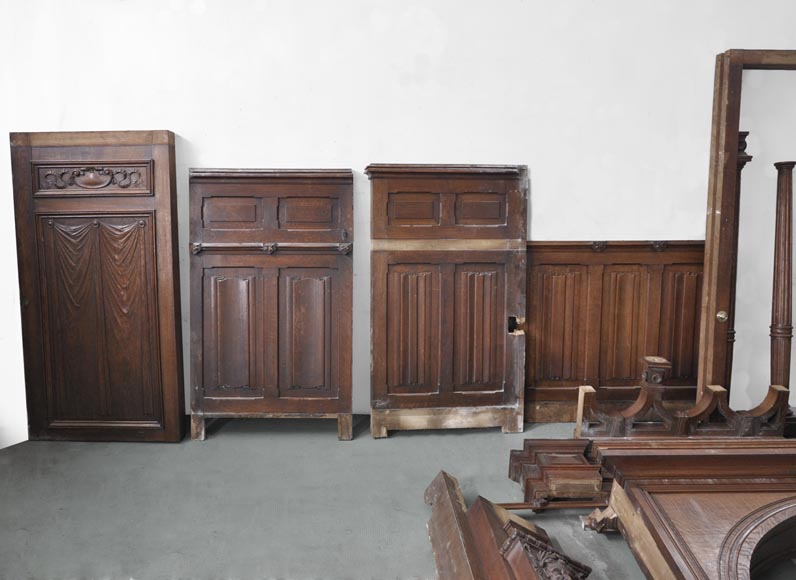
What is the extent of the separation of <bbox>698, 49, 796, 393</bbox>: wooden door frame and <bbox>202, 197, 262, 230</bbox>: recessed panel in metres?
2.51

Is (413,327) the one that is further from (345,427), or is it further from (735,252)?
(735,252)

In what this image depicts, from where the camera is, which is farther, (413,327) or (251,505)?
(413,327)

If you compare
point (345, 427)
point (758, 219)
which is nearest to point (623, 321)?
point (758, 219)

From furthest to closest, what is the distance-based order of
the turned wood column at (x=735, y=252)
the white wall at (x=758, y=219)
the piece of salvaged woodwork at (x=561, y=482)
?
the white wall at (x=758, y=219), the turned wood column at (x=735, y=252), the piece of salvaged woodwork at (x=561, y=482)

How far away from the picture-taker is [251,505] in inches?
95.7

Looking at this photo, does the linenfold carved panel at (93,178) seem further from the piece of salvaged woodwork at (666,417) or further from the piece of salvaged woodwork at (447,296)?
the piece of salvaged woodwork at (666,417)

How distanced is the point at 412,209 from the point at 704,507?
75.8 inches

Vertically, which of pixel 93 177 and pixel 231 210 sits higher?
pixel 93 177

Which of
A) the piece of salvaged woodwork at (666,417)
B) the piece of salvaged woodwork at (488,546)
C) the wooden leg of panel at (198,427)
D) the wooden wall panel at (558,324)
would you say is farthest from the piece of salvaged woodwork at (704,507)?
the wooden leg of panel at (198,427)

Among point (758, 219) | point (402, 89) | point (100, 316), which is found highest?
point (402, 89)

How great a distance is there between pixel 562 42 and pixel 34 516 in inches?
135

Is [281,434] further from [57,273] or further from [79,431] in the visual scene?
[57,273]

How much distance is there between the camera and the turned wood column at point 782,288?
10.3ft

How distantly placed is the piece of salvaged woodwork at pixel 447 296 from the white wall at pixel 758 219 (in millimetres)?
1346
